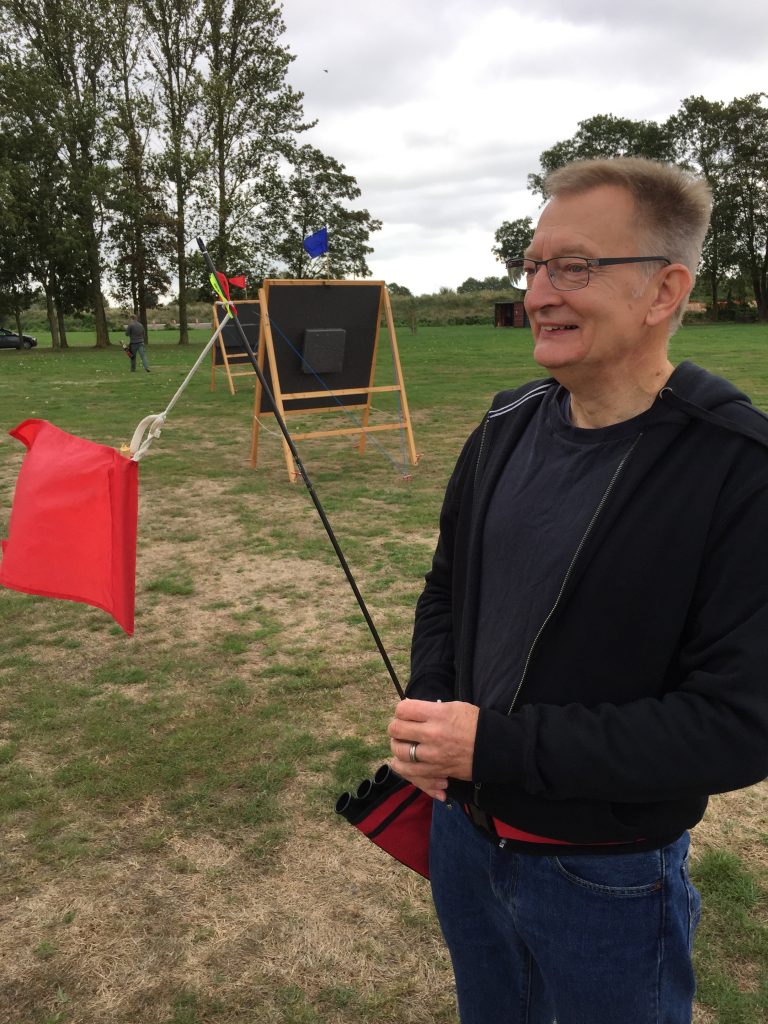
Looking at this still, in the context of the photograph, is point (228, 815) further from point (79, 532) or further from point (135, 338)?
point (135, 338)

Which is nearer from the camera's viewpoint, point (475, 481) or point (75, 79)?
point (475, 481)

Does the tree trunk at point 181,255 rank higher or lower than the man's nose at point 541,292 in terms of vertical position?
higher

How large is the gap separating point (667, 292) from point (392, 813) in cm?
112

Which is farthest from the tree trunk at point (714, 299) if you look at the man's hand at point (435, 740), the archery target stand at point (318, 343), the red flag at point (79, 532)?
the man's hand at point (435, 740)

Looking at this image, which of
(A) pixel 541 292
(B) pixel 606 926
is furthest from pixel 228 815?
(A) pixel 541 292

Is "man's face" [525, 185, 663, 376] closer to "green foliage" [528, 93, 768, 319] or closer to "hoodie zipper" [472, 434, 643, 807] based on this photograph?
"hoodie zipper" [472, 434, 643, 807]

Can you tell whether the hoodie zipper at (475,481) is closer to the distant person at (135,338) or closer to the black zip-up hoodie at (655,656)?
the black zip-up hoodie at (655,656)

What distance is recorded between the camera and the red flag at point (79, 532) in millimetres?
2287

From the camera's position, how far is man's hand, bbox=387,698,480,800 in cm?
120

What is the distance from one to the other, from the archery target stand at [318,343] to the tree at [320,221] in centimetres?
3532

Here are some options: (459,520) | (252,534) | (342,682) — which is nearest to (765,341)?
(252,534)

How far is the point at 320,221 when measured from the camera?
44.7m

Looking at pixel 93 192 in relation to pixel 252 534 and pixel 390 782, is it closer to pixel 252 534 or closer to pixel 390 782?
pixel 252 534

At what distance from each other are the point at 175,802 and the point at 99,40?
3477 cm
